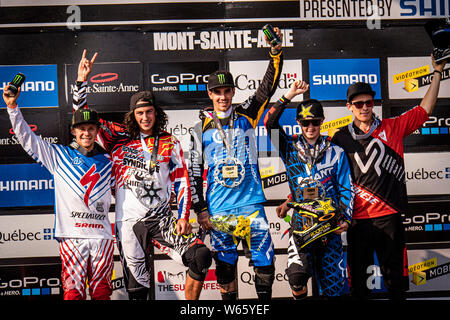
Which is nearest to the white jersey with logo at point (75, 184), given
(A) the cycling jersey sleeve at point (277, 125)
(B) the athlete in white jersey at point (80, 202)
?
(B) the athlete in white jersey at point (80, 202)

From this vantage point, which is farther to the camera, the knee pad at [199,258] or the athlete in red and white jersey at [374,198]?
the athlete in red and white jersey at [374,198]

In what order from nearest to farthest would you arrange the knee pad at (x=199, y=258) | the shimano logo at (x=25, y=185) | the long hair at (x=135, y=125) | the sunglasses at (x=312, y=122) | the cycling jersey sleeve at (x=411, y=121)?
the knee pad at (x=199, y=258), the sunglasses at (x=312, y=122), the long hair at (x=135, y=125), the cycling jersey sleeve at (x=411, y=121), the shimano logo at (x=25, y=185)

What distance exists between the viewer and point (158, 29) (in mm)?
4457

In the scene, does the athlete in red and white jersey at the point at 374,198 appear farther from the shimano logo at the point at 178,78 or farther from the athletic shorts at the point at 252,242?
the shimano logo at the point at 178,78

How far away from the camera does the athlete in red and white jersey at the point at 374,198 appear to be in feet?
12.1

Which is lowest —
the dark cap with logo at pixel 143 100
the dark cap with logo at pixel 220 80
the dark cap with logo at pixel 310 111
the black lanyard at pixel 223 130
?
the black lanyard at pixel 223 130

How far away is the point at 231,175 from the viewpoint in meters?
3.61

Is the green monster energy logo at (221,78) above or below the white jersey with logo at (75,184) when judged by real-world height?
above

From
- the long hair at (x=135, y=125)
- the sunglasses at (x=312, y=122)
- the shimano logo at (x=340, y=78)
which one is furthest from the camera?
the shimano logo at (x=340, y=78)

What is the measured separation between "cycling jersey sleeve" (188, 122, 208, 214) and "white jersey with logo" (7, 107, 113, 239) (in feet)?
2.10

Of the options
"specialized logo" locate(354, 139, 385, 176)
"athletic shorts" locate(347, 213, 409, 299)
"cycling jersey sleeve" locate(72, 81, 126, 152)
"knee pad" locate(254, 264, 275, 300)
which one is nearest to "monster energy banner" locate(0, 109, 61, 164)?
"cycling jersey sleeve" locate(72, 81, 126, 152)

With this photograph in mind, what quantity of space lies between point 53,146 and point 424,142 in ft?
10.8

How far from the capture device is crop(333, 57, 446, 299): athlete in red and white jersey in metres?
3.69

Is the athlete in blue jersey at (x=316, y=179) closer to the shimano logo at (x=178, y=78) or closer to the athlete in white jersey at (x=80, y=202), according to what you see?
the shimano logo at (x=178, y=78)
